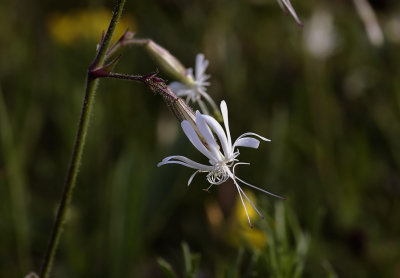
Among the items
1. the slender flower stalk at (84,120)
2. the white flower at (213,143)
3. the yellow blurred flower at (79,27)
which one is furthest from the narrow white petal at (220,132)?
the yellow blurred flower at (79,27)

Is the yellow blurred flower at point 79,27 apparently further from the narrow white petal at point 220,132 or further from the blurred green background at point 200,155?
the narrow white petal at point 220,132

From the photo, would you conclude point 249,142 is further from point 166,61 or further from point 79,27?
point 79,27

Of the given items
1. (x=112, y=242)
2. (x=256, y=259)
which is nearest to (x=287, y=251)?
(x=256, y=259)

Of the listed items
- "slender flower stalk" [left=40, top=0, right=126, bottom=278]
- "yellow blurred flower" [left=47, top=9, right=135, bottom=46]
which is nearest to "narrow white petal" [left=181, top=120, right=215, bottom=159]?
"slender flower stalk" [left=40, top=0, right=126, bottom=278]

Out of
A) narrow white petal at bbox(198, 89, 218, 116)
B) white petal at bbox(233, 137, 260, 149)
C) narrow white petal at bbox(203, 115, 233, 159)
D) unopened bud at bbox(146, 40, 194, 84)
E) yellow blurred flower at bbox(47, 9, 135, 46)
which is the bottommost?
white petal at bbox(233, 137, 260, 149)

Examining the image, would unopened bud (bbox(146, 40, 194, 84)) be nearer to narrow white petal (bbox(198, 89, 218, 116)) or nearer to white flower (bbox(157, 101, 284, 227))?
narrow white petal (bbox(198, 89, 218, 116))

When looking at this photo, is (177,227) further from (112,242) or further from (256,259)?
(256,259)
